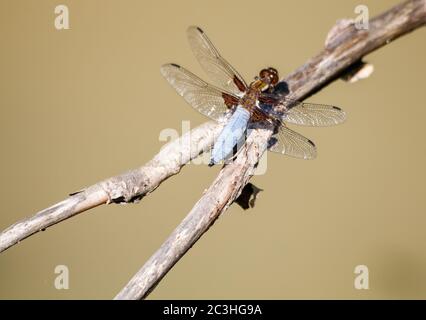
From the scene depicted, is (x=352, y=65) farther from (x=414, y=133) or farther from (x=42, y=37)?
(x=42, y=37)

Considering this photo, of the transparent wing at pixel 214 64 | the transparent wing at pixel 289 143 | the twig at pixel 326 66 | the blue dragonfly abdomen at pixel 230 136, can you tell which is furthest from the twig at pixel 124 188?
the transparent wing at pixel 214 64

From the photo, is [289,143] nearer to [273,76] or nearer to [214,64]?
[273,76]

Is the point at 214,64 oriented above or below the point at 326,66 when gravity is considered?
above

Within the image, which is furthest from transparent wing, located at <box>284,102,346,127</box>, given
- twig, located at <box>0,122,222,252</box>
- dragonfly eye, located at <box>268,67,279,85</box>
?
twig, located at <box>0,122,222,252</box>

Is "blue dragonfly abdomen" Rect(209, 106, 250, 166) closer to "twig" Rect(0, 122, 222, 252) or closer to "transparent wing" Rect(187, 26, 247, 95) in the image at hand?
"twig" Rect(0, 122, 222, 252)

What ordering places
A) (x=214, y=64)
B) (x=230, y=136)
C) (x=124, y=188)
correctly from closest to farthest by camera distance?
(x=124, y=188), (x=230, y=136), (x=214, y=64)

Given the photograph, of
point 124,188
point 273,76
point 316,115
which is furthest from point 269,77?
point 124,188

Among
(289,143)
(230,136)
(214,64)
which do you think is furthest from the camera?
(214,64)
